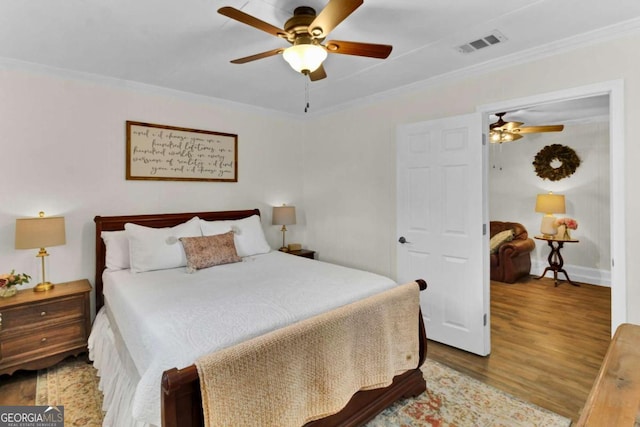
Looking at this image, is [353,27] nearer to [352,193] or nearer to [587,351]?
[352,193]

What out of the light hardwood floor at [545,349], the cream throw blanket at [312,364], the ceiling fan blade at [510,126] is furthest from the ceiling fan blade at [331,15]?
the ceiling fan blade at [510,126]

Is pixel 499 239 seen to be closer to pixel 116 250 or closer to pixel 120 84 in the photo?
pixel 116 250

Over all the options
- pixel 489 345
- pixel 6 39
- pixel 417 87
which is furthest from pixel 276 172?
pixel 489 345

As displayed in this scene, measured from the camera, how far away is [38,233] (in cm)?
251

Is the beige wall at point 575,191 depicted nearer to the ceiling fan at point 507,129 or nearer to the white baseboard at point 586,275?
the white baseboard at point 586,275

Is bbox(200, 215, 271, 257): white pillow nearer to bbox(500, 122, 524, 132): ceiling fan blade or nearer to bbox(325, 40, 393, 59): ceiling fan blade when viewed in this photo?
bbox(325, 40, 393, 59): ceiling fan blade

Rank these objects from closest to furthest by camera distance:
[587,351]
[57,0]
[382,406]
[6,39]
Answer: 1. [57,0]
2. [382,406]
3. [6,39]
4. [587,351]

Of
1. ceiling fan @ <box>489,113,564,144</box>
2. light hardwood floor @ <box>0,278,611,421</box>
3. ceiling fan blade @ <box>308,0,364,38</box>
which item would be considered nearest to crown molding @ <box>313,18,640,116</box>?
ceiling fan @ <box>489,113,564,144</box>

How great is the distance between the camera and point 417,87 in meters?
3.21

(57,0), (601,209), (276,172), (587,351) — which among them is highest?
(57,0)

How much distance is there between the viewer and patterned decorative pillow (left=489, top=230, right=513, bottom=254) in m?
5.00

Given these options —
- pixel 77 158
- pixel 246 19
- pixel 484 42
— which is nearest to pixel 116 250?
pixel 77 158

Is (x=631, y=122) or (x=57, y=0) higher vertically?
(x=57, y=0)

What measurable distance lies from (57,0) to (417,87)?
2.80 m
